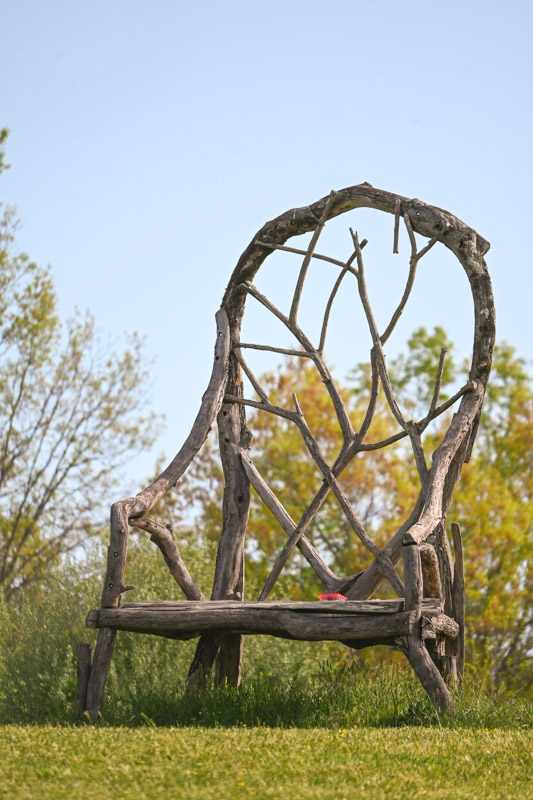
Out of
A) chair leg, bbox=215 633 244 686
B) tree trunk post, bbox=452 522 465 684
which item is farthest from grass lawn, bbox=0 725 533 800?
chair leg, bbox=215 633 244 686

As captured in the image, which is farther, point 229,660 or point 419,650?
point 229,660

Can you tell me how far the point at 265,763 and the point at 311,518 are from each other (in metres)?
2.46

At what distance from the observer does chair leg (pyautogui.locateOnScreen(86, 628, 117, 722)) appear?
491 centimetres

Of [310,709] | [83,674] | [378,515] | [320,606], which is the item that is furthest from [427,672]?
[378,515]

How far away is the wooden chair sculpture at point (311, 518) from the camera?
4629mm

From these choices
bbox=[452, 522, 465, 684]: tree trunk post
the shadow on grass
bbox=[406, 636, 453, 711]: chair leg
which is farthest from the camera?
bbox=[452, 522, 465, 684]: tree trunk post

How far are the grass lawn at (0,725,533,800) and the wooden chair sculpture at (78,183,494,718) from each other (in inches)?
22.1

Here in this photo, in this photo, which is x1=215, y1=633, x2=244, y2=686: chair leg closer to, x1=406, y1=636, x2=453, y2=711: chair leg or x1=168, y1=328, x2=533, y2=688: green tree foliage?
x1=406, y1=636, x2=453, y2=711: chair leg

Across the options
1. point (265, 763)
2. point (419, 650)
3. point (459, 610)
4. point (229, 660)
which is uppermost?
point (459, 610)

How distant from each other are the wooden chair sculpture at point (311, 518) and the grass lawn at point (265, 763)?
→ 0.56 meters

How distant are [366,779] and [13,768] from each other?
1318mm

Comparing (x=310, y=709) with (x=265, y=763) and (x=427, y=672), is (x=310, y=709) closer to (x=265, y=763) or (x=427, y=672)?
(x=427, y=672)

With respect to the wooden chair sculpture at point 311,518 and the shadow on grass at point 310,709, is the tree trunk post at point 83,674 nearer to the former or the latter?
the wooden chair sculpture at point 311,518

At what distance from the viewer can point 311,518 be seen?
5871 millimetres
